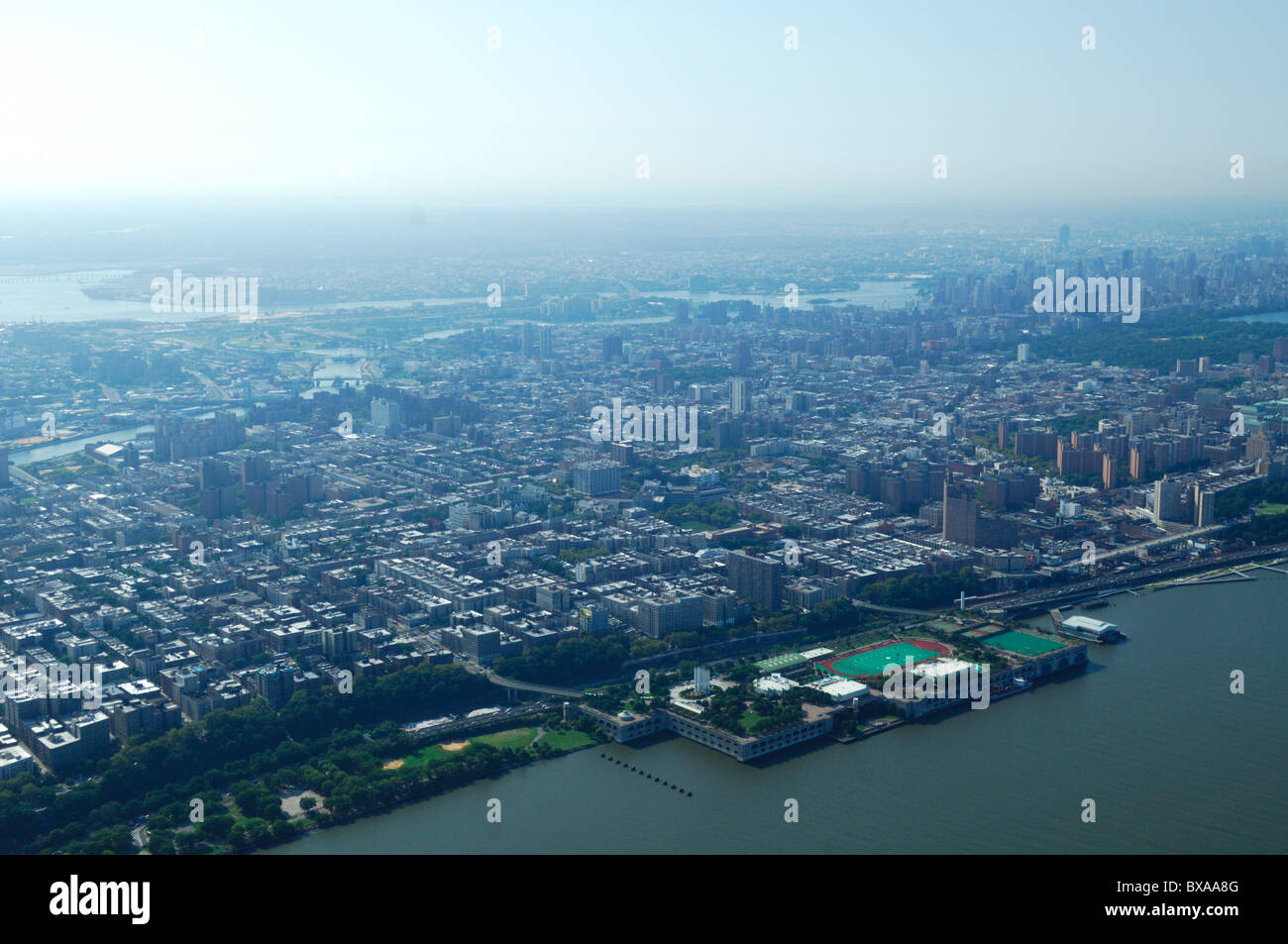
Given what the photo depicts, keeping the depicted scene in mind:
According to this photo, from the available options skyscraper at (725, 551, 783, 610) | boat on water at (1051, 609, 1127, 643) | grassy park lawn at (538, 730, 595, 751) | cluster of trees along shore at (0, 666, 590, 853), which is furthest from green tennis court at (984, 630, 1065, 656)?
cluster of trees along shore at (0, 666, 590, 853)

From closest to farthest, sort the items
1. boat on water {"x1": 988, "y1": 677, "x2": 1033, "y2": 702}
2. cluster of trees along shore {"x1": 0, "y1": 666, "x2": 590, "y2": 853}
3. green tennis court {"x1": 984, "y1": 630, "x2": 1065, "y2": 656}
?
cluster of trees along shore {"x1": 0, "y1": 666, "x2": 590, "y2": 853} → boat on water {"x1": 988, "y1": 677, "x2": 1033, "y2": 702} → green tennis court {"x1": 984, "y1": 630, "x2": 1065, "y2": 656}

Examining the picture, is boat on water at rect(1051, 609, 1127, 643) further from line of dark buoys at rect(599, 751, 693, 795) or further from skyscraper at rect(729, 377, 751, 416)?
skyscraper at rect(729, 377, 751, 416)

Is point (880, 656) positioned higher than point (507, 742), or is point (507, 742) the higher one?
point (880, 656)

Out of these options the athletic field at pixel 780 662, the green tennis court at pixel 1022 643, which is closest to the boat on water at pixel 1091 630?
the green tennis court at pixel 1022 643

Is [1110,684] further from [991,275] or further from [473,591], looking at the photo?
[991,275]

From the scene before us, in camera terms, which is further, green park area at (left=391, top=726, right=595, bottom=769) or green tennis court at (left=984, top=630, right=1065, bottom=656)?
green tennis court at (left=984, top=630, right=1065, bottom=656)

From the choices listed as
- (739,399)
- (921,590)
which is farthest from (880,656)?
(739,399)

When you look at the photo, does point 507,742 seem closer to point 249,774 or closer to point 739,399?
point 249,774
